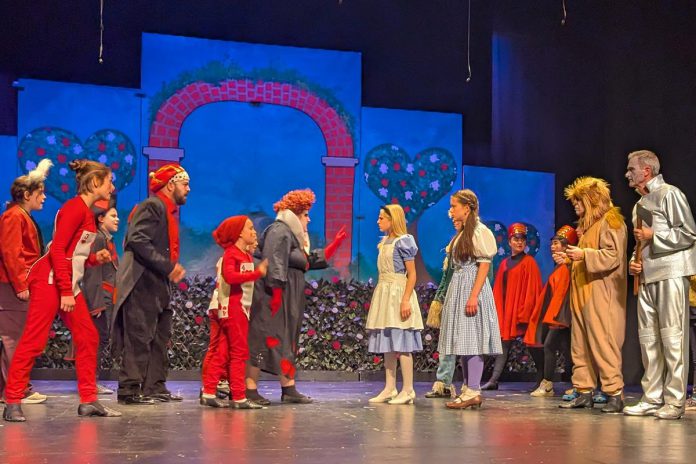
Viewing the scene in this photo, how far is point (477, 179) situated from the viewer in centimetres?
997

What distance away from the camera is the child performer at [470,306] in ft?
20.0

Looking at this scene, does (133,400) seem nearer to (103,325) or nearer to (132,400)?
(132,400)

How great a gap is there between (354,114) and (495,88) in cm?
170

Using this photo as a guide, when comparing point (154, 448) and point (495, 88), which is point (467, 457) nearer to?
point (154, 448)

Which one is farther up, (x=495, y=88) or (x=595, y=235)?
(x=495, y=88)

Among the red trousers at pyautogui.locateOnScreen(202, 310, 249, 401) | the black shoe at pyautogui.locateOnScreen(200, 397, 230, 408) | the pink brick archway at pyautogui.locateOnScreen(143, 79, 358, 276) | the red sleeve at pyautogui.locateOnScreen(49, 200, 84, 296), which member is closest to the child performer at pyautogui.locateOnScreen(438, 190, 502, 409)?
the red trousers at pyautogui.locateOnScreen(202, 310, 249, 401)

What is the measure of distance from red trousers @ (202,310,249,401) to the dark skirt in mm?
163

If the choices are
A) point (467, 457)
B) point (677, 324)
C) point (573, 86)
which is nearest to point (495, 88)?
point (573, 86)

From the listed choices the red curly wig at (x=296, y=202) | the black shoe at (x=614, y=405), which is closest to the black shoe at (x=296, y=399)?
the red curly wig at (x=296, y=202)

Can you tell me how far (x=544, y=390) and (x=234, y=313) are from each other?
3.06 meters

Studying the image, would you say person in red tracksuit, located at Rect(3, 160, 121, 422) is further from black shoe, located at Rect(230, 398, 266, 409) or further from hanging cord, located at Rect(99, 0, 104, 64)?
hanging cord, located at Rect(99, 0, 104, 64)

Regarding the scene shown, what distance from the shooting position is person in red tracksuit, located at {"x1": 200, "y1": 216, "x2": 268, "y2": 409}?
5855mm

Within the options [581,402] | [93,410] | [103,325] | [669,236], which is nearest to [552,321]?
[581,402]

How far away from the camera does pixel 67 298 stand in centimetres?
502
